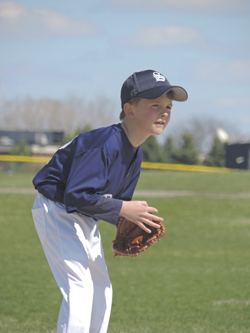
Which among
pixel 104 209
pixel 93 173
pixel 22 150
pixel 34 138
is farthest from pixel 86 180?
pixel 34 138

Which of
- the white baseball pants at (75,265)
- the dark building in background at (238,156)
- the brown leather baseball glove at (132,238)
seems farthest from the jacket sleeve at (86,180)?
the dark building in background at (238,156)

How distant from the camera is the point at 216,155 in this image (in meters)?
39.1

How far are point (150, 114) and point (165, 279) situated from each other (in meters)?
4.34

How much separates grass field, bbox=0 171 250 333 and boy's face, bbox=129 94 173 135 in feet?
6.50

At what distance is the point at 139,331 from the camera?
4039mm

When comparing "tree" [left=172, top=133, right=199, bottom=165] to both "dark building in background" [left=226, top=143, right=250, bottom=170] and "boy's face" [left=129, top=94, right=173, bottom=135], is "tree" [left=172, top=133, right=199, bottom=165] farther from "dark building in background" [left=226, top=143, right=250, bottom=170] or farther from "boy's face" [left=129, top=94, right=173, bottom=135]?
"boy's face" [left=129, top=94, right=173, bottom=135]

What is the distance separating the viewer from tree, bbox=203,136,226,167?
128ft

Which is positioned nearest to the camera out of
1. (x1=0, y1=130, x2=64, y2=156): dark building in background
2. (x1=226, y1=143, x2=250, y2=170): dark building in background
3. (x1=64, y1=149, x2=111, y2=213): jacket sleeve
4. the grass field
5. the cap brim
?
(x1=64, y1=149, x2=111, y2=213): jacket sleeve

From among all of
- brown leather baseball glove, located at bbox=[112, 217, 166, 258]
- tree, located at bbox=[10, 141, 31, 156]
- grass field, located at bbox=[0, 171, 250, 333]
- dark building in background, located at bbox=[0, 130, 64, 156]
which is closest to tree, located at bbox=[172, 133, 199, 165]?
tree, located at bbox=[10, 141, 31, 156]

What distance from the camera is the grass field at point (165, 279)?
4.46 m

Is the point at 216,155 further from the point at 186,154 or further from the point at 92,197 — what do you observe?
the point at 92,197

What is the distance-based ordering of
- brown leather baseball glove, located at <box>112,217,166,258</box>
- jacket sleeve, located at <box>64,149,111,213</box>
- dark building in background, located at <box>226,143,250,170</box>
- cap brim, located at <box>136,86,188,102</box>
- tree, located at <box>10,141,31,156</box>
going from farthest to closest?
dark building in background, located at <box>226,143,250,170</box> < tree, located at <box>10,141,31,156</box> < brown leather baseball glove, located at <box>112,217,166,258</box> < cap brim, located at <box>136,86,188,102</box> < jacket sleeve, located at <box>64,149,111,213</box>

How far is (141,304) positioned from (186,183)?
57.5ft

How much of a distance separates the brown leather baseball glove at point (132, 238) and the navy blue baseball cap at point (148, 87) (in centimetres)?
75
